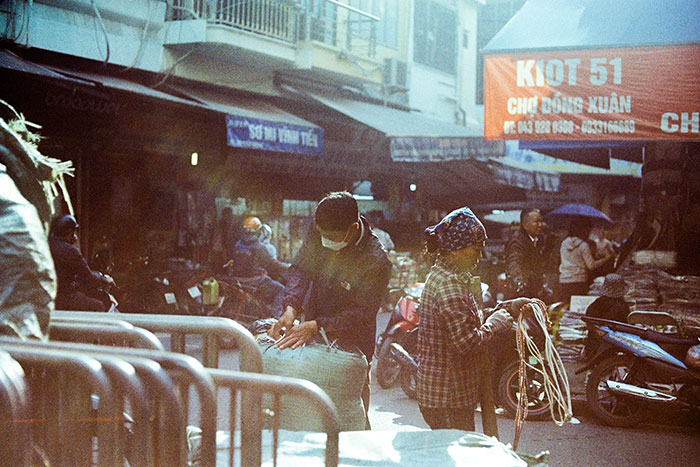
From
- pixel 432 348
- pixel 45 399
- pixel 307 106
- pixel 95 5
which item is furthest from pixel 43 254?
pixel 307 106

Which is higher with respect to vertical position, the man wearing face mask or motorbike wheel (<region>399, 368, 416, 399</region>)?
the man wearing face mask

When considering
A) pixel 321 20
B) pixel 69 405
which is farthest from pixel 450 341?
pixel 321 20

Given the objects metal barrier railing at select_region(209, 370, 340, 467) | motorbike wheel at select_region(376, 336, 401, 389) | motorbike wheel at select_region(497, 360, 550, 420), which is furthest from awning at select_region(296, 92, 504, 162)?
metal barrier railing at select_region(209, 370, 340, 467)

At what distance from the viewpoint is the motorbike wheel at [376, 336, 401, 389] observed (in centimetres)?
928

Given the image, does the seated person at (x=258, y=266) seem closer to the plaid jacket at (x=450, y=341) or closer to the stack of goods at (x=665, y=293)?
the stack of goods at (x=665, y=293)

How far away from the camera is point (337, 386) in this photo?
429 cm

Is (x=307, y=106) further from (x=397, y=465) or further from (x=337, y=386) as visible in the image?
(x=397, y=465)

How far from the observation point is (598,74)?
8.56 metres

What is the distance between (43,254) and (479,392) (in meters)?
2.74

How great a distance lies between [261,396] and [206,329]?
2.70ft

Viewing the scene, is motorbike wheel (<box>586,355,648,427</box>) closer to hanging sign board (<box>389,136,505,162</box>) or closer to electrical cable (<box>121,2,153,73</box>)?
hanging sign board (<box>389,136,505,162</box>)

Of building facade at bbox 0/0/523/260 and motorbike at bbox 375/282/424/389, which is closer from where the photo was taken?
motorbike at bbox 375/282/424/389

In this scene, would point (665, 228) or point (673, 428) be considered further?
point (665, 228)

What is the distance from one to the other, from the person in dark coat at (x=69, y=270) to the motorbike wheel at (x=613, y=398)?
4.77 m
